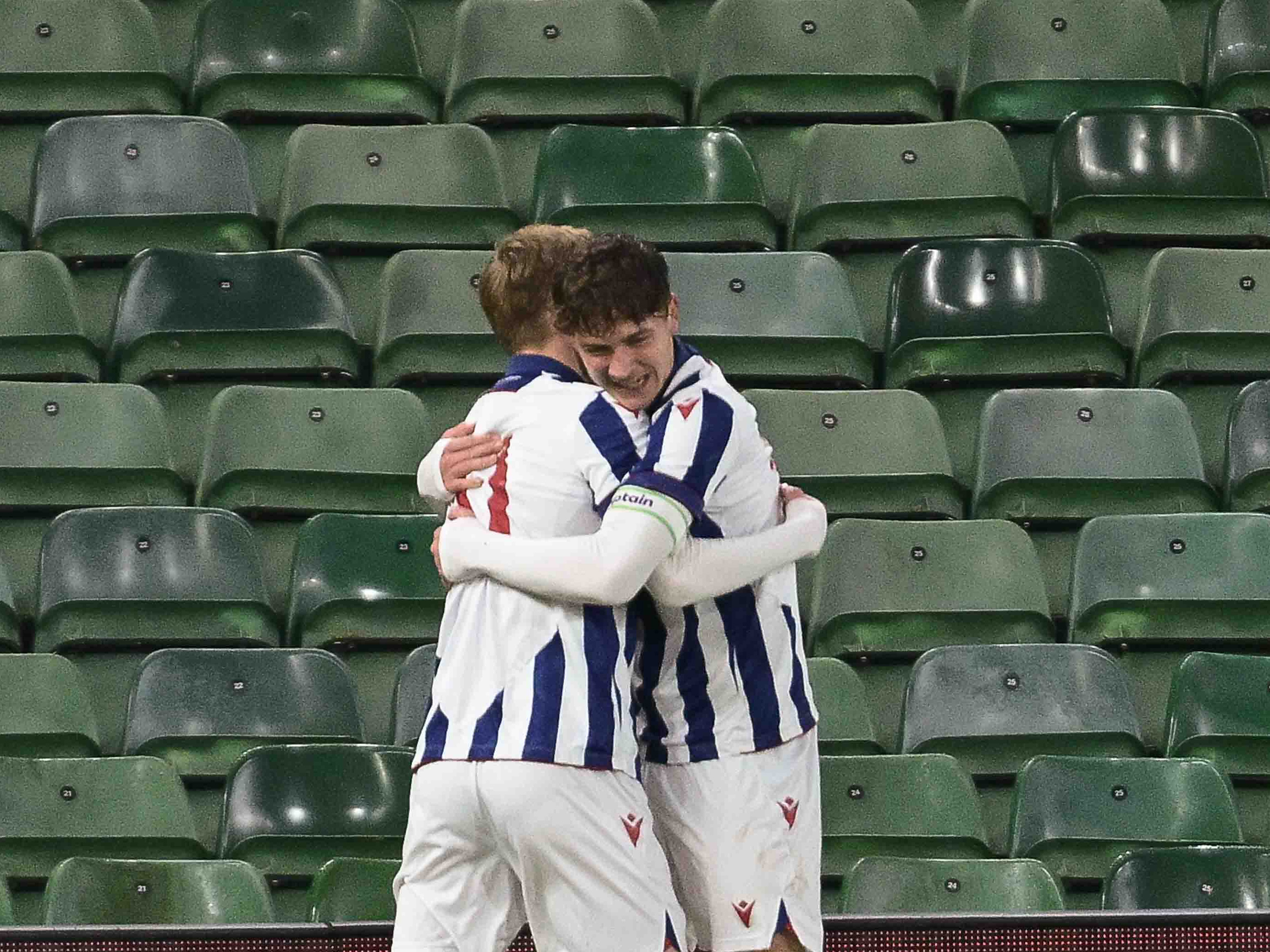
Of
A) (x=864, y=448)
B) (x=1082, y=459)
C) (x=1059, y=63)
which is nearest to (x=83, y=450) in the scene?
(x=864, y=448)

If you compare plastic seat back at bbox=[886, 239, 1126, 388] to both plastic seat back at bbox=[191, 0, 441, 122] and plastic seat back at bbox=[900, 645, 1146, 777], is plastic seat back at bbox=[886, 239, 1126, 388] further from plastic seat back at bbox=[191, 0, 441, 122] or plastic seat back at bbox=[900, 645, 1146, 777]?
plastic seat back at bbox=[191, 0, 441, 122]

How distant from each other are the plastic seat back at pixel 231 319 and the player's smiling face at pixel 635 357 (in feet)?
8.13

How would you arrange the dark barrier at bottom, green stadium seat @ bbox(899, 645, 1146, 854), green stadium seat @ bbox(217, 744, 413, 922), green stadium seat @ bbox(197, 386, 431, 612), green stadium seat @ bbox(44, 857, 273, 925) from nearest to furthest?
the dark barrier at bottom < green stadium seat @ bbox(44, 857, 273, 925) < green stadium seat @ bbox(217, 744, 413, 922) < green stadium seat @ bbox(899, 645, 1146, 854) < green stadium seat @ bbox(197, 386, 431, 612)

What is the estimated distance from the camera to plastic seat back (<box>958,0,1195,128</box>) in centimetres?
609

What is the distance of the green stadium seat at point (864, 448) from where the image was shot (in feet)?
16.7

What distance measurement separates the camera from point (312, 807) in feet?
13.9

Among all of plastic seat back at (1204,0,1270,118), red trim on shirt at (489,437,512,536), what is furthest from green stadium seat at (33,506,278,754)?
plastic seat back at (1204,0,1270,118)

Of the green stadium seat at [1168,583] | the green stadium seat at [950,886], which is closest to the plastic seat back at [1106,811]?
the green stadium seat at [950,886]

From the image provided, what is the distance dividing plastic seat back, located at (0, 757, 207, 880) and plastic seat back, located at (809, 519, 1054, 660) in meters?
1.34

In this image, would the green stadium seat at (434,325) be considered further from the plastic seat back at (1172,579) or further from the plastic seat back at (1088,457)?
the plastic seat back at (1172,579)

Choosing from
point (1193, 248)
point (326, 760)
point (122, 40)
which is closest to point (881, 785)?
point (326, 760)

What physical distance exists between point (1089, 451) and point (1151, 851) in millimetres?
1323

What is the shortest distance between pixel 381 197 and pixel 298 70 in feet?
1.93

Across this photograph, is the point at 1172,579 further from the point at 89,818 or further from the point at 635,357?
the point at 635,357
